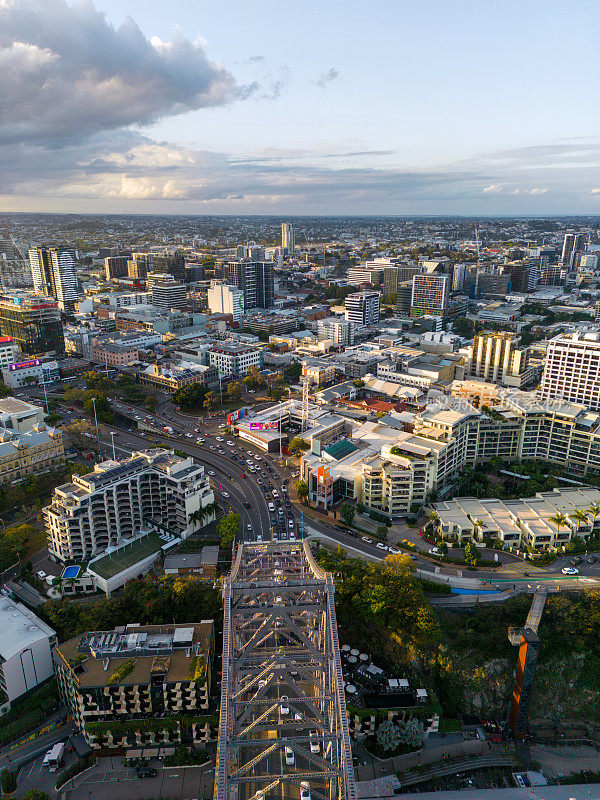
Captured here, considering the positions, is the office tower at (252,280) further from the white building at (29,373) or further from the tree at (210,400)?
the tree at (210,400)

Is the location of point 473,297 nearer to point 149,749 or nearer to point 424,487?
point 424,487

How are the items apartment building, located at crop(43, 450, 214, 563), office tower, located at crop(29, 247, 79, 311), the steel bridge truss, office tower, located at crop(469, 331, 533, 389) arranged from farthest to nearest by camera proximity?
office tower, located at crop(29, 247, 79, 311) < office tower, located at crop(469, 331, 533, 389) < apartment building, located at crop(43, 450, 214, 563) < the steel bridge truss

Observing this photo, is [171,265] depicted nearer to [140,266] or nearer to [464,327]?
[140,266]

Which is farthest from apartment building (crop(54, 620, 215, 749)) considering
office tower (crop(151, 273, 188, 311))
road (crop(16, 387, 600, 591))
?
office tower (crop(151, 273, 188, 311))

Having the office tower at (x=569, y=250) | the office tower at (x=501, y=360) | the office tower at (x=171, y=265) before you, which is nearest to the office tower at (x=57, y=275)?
the office tower at (x=171, y=265)

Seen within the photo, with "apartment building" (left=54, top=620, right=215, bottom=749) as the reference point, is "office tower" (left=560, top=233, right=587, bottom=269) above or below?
above

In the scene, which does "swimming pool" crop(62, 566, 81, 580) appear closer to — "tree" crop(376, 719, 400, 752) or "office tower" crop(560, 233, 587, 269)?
"tree" crop(376, 719, 400, 752)
